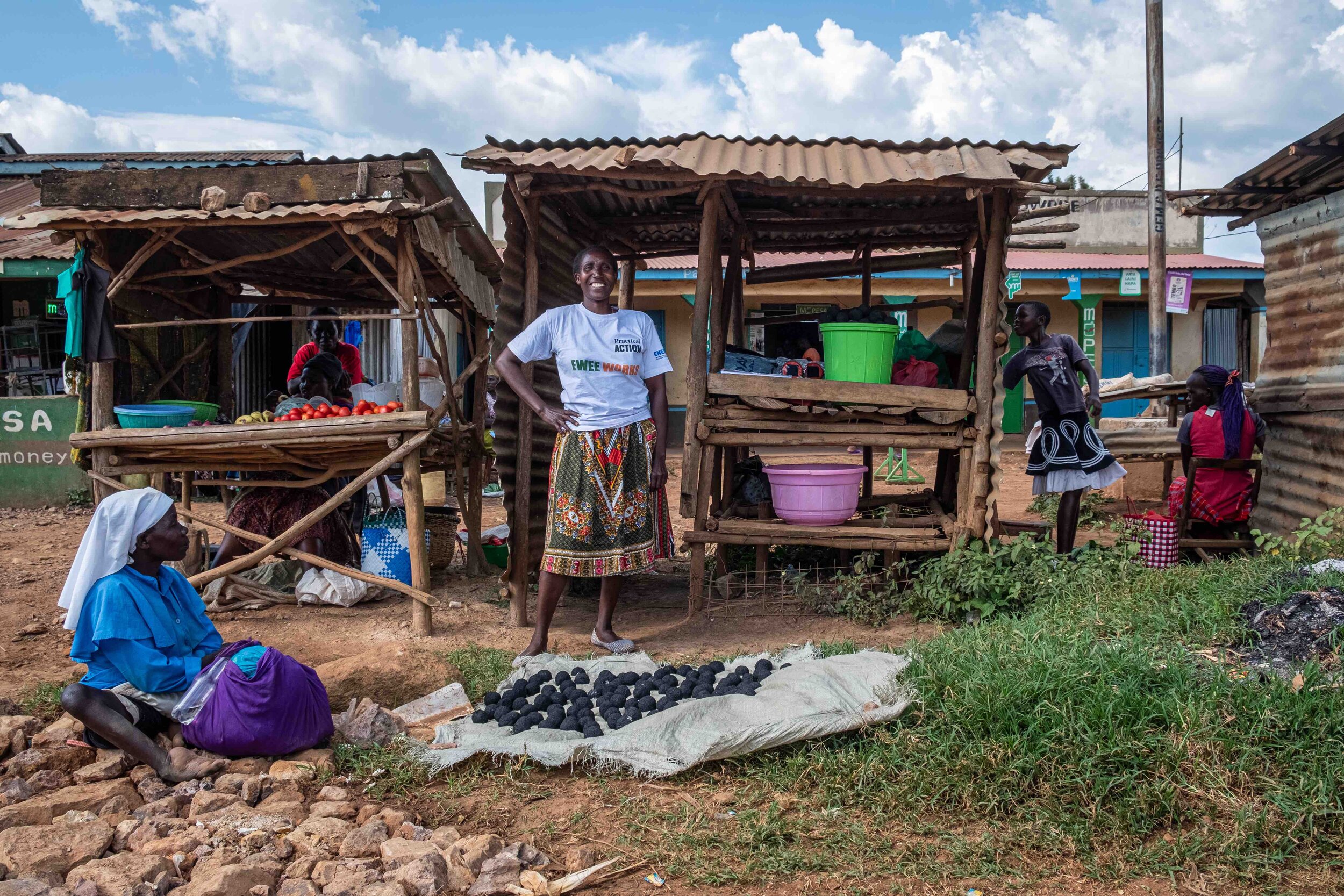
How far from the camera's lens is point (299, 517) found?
20.8 feet

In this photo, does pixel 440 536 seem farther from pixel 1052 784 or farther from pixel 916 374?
pixel 1052 784

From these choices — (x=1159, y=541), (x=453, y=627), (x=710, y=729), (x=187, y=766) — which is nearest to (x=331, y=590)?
(x=453, y=627)

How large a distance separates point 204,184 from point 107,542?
2669 millimetres

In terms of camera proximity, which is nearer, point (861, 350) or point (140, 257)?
point (140, 257)

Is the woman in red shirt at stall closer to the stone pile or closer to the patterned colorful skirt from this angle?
the patterned colorful skirt

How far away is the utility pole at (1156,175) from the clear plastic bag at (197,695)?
11.1m

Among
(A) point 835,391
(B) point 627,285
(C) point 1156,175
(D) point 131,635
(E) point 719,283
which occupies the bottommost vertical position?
(D) point 131,635

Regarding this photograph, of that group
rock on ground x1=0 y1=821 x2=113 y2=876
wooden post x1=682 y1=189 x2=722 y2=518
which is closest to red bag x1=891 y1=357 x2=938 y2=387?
wooden post x1=682 y1=189 x2=722 y2=518

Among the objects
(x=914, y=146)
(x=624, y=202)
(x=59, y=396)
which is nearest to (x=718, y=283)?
(x=624, y=202)

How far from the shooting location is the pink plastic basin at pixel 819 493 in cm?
559

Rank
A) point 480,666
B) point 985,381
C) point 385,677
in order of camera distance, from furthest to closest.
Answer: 1. point 985,381
2. point 480,666
3. point 385,677

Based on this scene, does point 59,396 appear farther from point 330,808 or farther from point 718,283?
point 330,808

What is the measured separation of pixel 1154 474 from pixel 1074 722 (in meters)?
8.40

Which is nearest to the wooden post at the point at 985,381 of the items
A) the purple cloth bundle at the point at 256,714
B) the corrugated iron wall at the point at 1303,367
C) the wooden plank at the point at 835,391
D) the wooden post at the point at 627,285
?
the wooden plank at the point at 835,391
